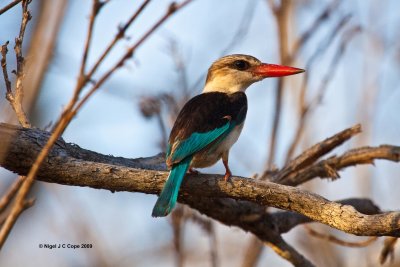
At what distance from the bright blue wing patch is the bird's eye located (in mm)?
1044

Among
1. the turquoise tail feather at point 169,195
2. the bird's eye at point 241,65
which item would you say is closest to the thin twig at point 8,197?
the turquoise tail feather at point 169,195

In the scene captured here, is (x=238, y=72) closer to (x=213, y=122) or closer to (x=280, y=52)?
(x=280, y=52)

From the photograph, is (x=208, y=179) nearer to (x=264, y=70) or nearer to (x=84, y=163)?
(x=84, y=163)

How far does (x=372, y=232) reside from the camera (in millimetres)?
2584

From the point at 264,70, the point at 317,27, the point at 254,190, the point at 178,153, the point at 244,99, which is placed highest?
the point at 317,27

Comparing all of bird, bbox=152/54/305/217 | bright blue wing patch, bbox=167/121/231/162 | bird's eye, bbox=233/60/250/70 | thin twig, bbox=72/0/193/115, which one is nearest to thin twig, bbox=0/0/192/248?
thin twig, bbox=72/0/193/115

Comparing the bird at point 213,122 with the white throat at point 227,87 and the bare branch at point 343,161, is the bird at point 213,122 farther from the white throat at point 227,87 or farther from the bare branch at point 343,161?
the bare branch at point 343,161

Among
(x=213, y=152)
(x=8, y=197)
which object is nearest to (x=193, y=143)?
(x=213, y=152)

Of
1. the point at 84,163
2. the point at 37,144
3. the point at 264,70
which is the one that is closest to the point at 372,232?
the point at 84,163

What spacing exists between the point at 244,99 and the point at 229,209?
993 millimetres

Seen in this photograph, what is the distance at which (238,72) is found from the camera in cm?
484

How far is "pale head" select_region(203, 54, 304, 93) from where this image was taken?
15.7 ft

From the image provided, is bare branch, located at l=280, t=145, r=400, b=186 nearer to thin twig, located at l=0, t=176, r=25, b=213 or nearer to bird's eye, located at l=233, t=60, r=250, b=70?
bird's eye, located at l=233, t=60, r=250, b=70

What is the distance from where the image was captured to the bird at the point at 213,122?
335 cm
